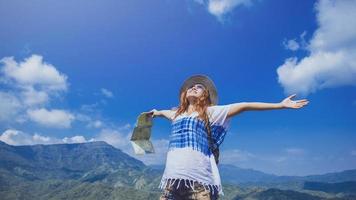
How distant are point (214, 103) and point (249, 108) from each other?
0.67 metres

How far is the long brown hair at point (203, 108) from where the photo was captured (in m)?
5.04

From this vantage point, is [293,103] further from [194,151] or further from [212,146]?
[194,151]

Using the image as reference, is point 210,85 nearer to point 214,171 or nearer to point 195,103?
point 195,103

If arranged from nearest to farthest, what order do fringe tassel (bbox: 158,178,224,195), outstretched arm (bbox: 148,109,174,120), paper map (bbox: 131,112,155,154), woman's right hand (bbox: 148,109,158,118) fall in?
fringe tassel (bbox: 158,178,224,195)
outstretched arm (bbox: 148,109,174,120)
paper map (bbox: 131,112,155,154)
woman's right hand (bbox: 148,109,158,118)

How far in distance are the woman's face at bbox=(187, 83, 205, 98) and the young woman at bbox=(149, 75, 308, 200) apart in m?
0.01

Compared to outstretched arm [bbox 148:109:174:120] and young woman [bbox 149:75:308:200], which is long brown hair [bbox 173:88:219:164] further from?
outstretched arm [bbox 148:109:174:120]

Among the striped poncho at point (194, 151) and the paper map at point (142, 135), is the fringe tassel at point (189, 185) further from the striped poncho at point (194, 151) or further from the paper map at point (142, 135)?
the paper map at point (142, 135)

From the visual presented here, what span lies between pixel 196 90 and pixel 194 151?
94cm

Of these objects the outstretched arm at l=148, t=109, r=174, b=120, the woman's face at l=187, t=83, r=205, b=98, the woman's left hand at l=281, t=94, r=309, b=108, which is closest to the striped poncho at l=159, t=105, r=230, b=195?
the woman's face at l=187, t=83, r=205, b=98

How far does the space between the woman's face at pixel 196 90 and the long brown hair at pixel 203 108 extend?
4 cm

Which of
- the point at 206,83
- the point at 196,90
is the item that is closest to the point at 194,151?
the point at 196,90

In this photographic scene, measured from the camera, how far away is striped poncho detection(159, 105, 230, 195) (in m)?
4.77

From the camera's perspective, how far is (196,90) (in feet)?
17.9

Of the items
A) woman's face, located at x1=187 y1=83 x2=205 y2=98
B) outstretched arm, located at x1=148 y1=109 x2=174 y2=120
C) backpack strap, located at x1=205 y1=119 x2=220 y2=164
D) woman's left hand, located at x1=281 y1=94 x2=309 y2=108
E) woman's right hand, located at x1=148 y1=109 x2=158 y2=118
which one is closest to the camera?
woman's left hand, located at x1=281 y1=94 x2=309 y2=108
